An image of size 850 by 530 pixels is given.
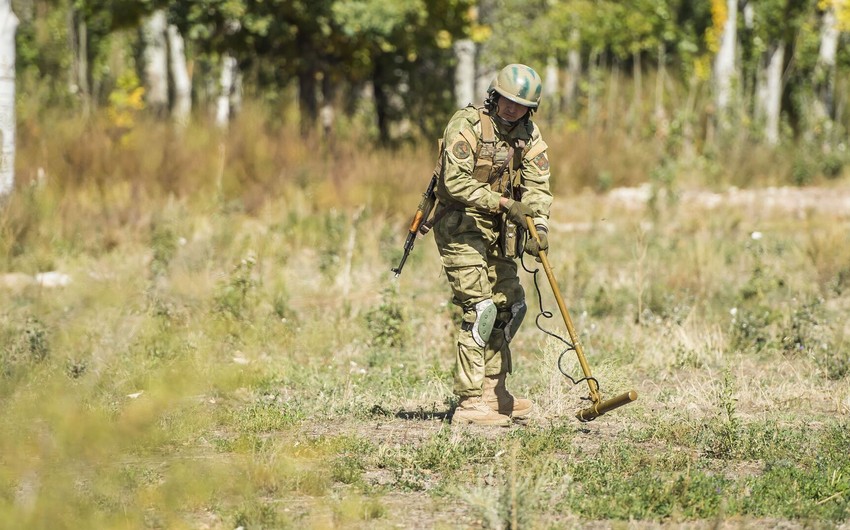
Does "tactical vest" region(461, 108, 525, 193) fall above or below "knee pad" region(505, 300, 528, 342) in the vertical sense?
above

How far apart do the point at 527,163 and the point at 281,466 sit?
2044 mm

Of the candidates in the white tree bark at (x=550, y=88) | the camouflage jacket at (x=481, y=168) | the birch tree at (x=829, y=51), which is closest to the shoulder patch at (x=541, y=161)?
the camouflage jacket at (x=481, y=168)

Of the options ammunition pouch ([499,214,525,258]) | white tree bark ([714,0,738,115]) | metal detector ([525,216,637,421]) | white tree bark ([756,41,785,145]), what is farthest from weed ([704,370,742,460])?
white tree bark ([756,41,785,145])

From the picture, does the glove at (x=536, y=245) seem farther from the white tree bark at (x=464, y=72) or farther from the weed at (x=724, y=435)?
the white tree bark at (x=464, y=72)

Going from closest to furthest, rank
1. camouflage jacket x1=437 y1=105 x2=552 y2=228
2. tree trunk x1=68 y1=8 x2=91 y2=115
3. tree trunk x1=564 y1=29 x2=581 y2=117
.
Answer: camouflage jacket x1=437 y1=105 x2=552 y2=228, tree trunk x1=68 y1=8 x2=91 y2=115, tree trunk x1=564 y1=29 x2=581 y2=117

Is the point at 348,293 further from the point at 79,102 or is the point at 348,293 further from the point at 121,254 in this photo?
the point at 79,102

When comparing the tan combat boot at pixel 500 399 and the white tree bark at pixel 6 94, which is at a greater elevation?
the white tree bark at pixel 6 94

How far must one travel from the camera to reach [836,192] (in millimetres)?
16781

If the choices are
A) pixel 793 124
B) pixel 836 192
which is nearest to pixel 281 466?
pixel 836 192

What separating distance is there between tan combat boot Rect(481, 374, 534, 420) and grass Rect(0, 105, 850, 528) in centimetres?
16

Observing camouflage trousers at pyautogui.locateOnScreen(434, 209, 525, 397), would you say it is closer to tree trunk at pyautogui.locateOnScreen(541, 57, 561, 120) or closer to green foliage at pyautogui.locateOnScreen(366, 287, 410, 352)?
green foliage at pyautogui.locateOnScreen(366, 287, 410, 352)

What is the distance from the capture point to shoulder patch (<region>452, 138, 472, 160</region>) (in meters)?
6.20

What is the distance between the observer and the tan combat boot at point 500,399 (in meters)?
6.66

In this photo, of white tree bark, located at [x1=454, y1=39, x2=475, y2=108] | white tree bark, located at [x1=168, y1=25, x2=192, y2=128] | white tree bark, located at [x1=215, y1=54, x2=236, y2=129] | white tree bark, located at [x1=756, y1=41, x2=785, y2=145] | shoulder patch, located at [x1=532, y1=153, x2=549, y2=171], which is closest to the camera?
shoulder patch, located at [x1=532, y1=153, x2=549, y2=171]
